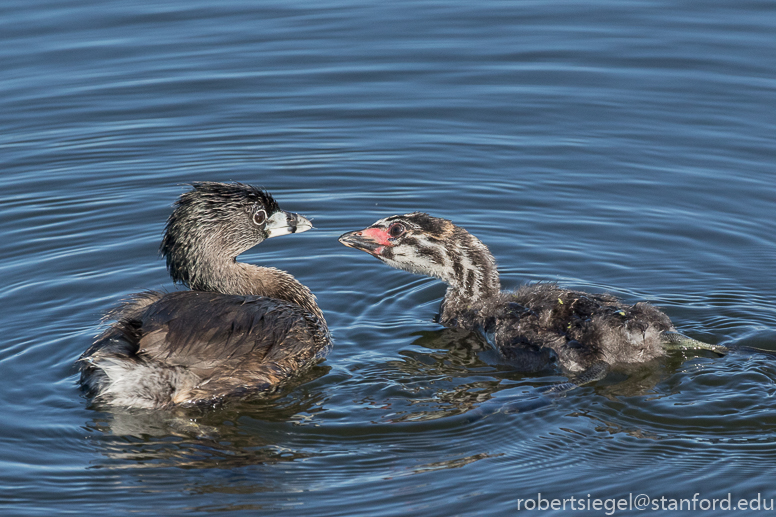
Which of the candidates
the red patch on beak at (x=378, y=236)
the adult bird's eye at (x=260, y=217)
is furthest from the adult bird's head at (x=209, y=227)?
the red patch on beak at (x=378, y=236)

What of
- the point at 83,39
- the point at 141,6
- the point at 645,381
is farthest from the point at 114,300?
the point at 141,6

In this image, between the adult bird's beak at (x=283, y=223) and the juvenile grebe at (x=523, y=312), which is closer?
the juvenile grebe at (x=523, y=312)

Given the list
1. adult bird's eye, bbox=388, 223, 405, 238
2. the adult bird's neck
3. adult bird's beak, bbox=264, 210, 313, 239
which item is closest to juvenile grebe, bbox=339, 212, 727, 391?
adult bird's eye, bbox=388, 223, 405, 238

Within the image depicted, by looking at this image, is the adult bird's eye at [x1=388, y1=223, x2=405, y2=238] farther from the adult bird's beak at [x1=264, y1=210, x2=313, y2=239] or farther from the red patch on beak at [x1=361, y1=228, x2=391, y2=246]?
the adult bird's beak at [x1=264, y1=210, x2=313, y2=239]

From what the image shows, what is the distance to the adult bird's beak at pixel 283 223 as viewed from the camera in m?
7.95

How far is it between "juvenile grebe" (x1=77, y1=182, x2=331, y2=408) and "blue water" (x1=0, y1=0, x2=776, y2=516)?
190 mm

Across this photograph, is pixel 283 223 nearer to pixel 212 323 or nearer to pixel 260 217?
pixel 260 217

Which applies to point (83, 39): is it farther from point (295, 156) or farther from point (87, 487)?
point (87, 487)

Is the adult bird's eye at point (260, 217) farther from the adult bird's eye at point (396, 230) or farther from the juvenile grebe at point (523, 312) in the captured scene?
the adult bird's eye at point (396, 230)

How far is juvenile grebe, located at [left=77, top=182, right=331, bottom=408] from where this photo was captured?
6.37 m

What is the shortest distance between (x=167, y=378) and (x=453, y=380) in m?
1.87

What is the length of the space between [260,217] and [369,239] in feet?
2.82

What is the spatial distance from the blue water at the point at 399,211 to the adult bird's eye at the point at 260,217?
85 centimetres

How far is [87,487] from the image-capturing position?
5.68 m
